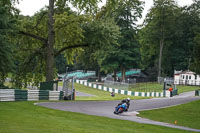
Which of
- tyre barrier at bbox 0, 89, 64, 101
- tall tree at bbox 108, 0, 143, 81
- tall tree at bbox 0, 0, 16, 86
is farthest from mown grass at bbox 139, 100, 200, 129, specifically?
tall tree at bbox 108, 0, 143, 81

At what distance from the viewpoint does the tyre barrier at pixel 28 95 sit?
866 inches

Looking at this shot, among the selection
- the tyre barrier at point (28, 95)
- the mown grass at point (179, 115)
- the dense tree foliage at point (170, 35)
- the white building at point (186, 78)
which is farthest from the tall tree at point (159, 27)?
the mown grass at point (179, 115)

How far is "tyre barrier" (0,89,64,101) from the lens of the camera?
72.1 ft

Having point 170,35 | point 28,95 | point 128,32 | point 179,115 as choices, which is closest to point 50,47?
point 28,95

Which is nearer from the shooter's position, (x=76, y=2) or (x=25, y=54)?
(x=76, y=2)

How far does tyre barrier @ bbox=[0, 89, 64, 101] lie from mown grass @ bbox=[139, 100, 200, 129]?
24.2 feet

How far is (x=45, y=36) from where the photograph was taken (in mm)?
32469

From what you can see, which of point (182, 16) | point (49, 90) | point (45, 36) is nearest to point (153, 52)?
point (182, 16)

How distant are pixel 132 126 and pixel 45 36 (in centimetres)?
1895

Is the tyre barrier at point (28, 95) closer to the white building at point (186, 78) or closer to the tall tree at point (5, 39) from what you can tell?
the tall tree at point (5, 39)

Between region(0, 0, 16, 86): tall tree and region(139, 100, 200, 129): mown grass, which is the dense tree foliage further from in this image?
region(0, 0, 16, 86): tall tree

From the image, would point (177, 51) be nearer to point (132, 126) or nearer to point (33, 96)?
point (33, 96)

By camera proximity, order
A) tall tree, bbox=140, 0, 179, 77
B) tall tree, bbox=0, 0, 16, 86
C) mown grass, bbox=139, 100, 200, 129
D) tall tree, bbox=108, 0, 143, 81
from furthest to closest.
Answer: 1. tall tree, bbox=140, 0, 179, 77
2. tall tree, bbox=108, 0, 143, 81
3. tall tree, bbox=0, 0, 16, 86
4. mown grass, bbox=139, 100, 200, 129

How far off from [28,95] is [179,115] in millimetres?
10231
